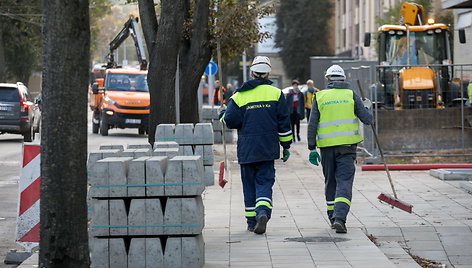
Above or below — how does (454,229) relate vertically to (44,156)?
below

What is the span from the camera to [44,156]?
22.3 ft

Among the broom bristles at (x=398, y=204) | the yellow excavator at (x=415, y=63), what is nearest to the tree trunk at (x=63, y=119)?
the broom bristles at (x=398, y=204)

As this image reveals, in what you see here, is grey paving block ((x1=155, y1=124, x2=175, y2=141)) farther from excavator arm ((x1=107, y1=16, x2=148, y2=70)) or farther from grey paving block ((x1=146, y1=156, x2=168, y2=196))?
excavator arm ((x1=107, y1=16, x2=148, y2=70))

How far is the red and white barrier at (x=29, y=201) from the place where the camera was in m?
10.0

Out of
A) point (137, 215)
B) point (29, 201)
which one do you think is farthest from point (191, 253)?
point (29, 201)

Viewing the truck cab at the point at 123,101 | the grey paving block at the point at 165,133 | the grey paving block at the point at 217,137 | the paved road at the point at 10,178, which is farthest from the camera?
the truck cab at the point at 123,101

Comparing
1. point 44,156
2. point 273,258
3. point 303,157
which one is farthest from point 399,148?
point 44,156

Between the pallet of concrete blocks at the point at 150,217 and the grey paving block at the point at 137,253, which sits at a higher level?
the pallet of concrete blocks at the point at 150,217

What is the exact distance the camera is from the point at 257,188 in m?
10.9

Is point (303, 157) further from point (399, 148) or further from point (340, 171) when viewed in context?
point (340, 171)

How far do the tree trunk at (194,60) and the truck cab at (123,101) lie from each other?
12913 mm

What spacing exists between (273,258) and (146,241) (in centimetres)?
127

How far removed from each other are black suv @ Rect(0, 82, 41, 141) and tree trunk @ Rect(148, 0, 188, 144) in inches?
492

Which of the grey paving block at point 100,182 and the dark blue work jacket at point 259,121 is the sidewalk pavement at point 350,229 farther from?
the grey paving block at point 100,182
